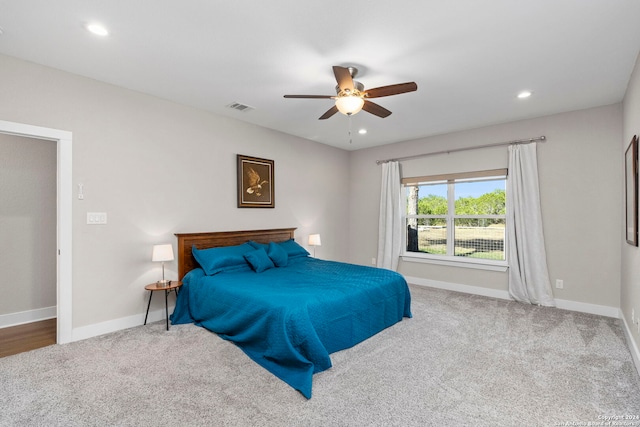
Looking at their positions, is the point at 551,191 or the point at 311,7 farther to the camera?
the point at 551,191

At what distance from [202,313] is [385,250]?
3.45 meters

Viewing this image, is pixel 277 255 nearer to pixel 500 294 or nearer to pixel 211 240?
pixel 211 240

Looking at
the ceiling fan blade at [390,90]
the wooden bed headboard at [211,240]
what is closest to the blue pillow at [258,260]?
the wooden bed headboard at [211,240]

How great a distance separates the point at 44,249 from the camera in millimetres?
3758

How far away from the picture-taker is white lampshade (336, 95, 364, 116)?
2.67 metres

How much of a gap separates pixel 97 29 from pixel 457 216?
5034 millimetres

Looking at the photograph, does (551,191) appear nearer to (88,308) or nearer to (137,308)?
(137,308)

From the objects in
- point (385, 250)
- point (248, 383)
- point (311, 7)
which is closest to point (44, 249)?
→ point (248, 383)

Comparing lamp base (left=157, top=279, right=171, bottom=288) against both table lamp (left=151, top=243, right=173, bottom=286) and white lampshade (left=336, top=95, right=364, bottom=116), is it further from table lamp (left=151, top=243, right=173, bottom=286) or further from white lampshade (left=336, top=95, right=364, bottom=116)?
white lampshade (left=336, top=95, right=364, bottom=116)

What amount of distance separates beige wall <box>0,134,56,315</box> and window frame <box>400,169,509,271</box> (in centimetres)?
521

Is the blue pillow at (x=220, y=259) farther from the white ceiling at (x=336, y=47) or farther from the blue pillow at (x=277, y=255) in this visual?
the white ceiling at (x=336, y=47)

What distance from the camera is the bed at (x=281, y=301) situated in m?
2.38

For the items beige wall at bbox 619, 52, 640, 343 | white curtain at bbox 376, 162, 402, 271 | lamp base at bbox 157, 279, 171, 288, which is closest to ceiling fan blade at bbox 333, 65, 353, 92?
beige wall at bbox 619, 52, 640, 343

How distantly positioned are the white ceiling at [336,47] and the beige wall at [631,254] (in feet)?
0.65
